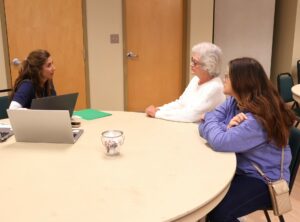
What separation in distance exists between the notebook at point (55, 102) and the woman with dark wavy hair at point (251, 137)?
0.77 meters

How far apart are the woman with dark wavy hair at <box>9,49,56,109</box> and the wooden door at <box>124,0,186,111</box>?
2.12 meters

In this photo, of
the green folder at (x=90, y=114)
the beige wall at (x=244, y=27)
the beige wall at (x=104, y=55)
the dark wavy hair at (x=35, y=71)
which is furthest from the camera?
the beige wall at (x=244, y=27)

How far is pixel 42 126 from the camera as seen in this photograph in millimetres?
1671

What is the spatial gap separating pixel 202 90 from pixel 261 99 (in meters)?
0.63

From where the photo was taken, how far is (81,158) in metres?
1.51

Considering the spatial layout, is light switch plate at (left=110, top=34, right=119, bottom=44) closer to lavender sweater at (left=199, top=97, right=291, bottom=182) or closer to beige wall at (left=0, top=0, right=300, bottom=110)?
beige wall at (left=0, top=0, right=300, bottom=110)

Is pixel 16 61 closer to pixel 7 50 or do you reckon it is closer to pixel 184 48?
Answer: pixel 7 50

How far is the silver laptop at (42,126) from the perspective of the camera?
1614mm

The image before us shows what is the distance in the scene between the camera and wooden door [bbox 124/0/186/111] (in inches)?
177

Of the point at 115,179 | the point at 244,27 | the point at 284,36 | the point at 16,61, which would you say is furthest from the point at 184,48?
the point at 115,179

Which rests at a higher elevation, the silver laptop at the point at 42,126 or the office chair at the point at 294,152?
the silver laptop at the point at 42,126

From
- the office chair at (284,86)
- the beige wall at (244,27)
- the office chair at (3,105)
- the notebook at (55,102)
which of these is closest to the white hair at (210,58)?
the notebook at (55,102)

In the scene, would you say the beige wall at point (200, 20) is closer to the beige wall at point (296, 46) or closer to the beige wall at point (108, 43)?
the beige wall at point (108, 43)

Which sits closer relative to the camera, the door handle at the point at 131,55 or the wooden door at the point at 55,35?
the wooden door at the point at 55,35
